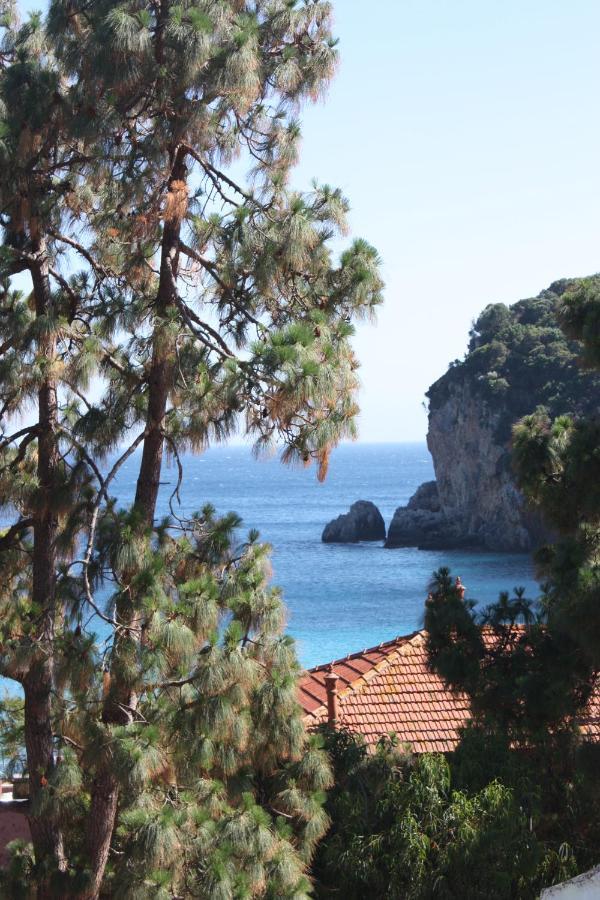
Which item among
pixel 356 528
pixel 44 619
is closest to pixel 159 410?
pixel 44 619

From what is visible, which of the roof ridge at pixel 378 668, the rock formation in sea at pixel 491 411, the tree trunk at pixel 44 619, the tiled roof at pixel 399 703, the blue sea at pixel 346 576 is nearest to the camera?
the tree trunk at pixel 44 619

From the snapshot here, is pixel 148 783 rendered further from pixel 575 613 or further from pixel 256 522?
pixel 256 522

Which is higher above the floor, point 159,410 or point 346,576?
point 159,410

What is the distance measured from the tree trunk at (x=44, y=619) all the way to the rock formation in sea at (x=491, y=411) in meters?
43.6

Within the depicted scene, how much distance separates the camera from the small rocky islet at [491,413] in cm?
5166

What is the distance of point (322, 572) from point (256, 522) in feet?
85.7

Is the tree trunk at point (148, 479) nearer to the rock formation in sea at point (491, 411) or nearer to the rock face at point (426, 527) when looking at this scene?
the rock formation in sea at point (491, 411)

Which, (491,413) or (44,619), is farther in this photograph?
(491,413)

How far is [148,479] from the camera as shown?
7207 mm

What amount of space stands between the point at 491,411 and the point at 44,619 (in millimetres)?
48190

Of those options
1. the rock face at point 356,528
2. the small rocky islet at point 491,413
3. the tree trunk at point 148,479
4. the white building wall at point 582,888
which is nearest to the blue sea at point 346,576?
the rock face at point 356,528

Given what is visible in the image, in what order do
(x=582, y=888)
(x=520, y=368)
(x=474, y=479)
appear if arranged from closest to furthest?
1. (x=582, y=888)
2. (x=520, y=368)
3. (x=474, y=479)

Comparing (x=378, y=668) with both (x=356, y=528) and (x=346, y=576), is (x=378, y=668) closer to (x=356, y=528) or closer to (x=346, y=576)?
(x=346, y=576)

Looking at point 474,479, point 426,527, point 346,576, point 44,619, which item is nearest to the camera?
point 44,619
